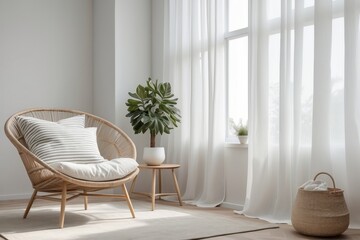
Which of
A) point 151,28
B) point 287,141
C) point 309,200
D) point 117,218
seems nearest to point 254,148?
point 287,141

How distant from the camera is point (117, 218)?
3568 millimetres

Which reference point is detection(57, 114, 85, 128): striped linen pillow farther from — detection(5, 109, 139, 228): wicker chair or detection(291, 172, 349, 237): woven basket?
detection(291, 172, 349, 237): woven basket

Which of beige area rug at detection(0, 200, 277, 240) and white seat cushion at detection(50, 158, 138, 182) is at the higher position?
white seat cushion at detection(50, 158, 138, 182)

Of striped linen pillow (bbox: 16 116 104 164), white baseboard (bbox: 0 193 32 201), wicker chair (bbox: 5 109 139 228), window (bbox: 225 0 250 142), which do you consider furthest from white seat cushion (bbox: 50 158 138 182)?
white baseboard (bbox: 0 193 32 201)

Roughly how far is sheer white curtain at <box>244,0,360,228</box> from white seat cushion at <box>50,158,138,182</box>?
103cm

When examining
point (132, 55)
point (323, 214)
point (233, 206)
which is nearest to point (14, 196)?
point (132, 55)

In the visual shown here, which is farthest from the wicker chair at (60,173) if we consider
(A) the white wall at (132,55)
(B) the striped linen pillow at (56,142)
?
(A) the white wall at (132,55)

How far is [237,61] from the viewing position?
4.37 m

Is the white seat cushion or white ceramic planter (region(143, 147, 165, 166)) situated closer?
the white seat cushion

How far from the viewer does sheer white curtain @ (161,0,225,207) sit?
4.29 m

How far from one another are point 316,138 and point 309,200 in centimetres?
48

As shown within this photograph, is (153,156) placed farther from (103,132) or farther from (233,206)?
(233,206)

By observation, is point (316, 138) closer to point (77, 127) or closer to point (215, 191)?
point (215, 191)

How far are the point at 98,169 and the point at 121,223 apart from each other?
416 mm
